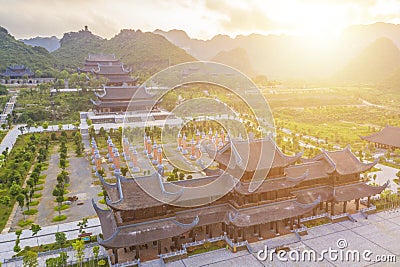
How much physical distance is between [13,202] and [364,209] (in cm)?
2889

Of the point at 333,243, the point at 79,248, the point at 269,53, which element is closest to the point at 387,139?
the point at 333,243

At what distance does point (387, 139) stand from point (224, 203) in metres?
31.5

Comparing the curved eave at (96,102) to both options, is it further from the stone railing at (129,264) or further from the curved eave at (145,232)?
the stone railing at (129,264)

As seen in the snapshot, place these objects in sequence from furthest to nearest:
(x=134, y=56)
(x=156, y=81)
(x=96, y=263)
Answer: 1. (x=134, y=56)
2. (x=156, y=81)
3. (x=96, y=263)

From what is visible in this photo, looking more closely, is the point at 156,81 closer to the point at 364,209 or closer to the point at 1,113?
the point at 1,113

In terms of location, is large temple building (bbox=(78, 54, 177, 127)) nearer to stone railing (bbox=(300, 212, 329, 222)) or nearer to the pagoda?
the pagoda

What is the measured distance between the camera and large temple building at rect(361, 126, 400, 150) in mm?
42172

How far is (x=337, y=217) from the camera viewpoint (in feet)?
78.8

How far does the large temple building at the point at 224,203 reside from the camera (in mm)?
19078

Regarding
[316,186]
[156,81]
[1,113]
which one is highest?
[156,81]

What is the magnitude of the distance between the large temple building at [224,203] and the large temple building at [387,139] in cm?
2121

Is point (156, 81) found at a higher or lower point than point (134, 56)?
lower

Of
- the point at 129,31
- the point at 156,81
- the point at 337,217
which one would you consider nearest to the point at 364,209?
the point at 337,217

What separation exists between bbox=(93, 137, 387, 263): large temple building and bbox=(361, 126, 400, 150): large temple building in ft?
69.6
